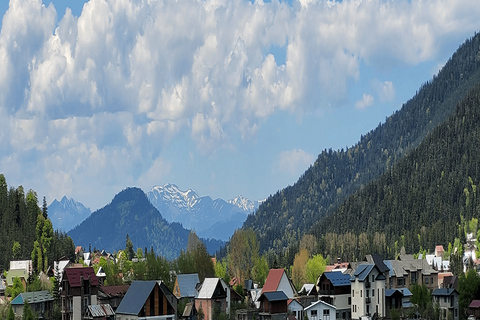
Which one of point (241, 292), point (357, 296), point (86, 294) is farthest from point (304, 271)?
point (86, 294)

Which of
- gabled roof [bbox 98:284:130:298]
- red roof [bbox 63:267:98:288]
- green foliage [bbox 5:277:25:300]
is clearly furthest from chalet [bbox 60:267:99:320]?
green foliage [bbox 5:277:25:300]

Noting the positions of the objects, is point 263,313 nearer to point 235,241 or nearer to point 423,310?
point 423,310

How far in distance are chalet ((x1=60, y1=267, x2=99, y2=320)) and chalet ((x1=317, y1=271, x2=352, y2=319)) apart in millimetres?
40291

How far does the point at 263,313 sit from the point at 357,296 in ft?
62.5

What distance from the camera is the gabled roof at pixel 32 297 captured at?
130500mm

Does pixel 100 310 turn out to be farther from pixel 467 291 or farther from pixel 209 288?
pixel 467 291

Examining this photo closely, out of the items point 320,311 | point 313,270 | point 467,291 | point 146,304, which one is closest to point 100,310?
point 146,304

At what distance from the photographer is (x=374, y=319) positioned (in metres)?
127

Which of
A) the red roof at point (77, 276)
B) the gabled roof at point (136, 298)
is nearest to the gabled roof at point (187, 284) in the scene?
the gabled roof at point (136, 298)

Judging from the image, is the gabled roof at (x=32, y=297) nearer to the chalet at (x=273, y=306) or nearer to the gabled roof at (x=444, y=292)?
the chalet at (x=273, y=306)

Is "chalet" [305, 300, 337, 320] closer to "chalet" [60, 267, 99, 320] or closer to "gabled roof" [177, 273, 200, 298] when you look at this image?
"gabled roof" [177, 273, 200, 298]

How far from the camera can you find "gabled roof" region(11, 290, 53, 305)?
428ft

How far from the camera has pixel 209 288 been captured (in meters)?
130

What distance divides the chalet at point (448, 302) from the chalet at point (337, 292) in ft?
48.6
